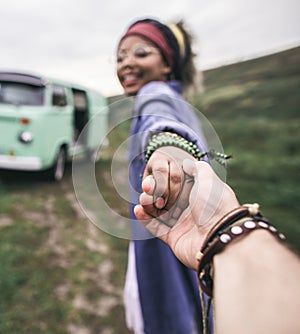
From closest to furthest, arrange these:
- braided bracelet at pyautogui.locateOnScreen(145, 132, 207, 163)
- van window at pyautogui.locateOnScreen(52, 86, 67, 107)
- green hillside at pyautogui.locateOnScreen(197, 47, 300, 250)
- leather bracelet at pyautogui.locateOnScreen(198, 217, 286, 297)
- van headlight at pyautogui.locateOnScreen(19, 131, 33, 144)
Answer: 1. leather bracelet at pyautogui.locateOnScreen(198, 217, 286, 297)
2. braided bracelet at pyautogui.locateOnScreen(145, 132, 207, 163)
3. green hillside at pyautogui.locateOnScreen(197, 47, 300, 250)
4. van headlight at pyautogui.locateOnScreen(19, 131, 33, 144)
5. van window at pyautogui.locateOnScreen(52, 86, 67, 107)

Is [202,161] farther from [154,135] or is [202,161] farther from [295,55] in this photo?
[295,55]

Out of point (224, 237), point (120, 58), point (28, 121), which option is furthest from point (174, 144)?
point (28, 121)

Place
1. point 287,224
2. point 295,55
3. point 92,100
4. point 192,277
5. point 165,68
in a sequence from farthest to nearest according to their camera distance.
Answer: point 295,55 → point 92,100 → point 287,224 → point 165,68 → point 192,277

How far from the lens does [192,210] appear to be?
61cm

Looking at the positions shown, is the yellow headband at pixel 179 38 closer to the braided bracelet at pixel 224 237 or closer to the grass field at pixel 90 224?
the grass field at pixel 90 224

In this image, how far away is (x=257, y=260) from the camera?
1.47 ft

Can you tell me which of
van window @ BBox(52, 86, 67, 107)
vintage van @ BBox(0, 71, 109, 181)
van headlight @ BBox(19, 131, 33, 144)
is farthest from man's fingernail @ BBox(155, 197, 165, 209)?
van window @ BBox(52, 86, 67, 107)

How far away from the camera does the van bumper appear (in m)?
3.79

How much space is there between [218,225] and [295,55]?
22.8ft

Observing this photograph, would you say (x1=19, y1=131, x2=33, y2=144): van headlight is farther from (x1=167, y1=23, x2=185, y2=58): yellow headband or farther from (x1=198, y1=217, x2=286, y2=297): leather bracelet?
(x1=198, y1=217, x2=286, y2=297): leather bracelet

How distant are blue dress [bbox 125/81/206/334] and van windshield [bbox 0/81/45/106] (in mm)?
3107

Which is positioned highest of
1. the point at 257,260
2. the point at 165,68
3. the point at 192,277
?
the point at 165,68

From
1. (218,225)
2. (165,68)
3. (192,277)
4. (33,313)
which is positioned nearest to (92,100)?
(33,313)

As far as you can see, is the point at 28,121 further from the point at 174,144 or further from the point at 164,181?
the point at 164,181
